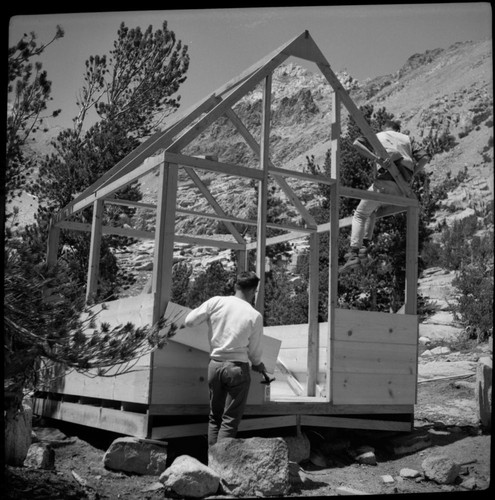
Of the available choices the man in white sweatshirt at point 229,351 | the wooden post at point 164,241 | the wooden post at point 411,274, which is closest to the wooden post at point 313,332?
the wooden post at point 411,274

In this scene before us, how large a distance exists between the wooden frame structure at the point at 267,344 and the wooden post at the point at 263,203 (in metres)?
0.01

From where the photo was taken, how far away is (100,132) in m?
16.5

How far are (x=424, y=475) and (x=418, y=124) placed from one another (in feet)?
239

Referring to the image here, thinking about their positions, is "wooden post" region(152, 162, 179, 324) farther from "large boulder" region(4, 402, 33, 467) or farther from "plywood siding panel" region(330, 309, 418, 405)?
"plywood siding panel" region(330, 309, 418, 405)

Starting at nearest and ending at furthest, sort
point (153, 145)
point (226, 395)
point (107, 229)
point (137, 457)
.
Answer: point (137, 457), point (226, 395), point (153, 145), point (107, 229)

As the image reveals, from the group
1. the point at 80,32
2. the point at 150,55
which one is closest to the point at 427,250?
the point at 150,55

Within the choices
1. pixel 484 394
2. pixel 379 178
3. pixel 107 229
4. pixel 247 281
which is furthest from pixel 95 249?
pixel 484 394

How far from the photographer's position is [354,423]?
7.61 metres

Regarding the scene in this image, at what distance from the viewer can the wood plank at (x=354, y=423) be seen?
286 inches

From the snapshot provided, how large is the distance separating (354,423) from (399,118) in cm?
7711

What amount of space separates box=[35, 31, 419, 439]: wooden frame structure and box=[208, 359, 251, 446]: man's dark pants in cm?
42

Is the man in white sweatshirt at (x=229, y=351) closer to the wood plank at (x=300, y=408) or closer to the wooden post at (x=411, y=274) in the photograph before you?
the wood plank at (x=300, y=408)

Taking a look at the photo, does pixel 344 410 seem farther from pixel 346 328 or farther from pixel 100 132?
pixel 100 132

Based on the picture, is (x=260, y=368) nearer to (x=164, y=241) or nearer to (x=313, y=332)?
(x=164, y=241)
